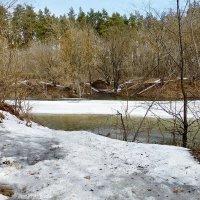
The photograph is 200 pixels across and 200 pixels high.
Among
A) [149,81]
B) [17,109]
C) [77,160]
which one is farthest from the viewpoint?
[149,81]

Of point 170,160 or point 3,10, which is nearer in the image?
point 170,160

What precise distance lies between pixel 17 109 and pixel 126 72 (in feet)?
108

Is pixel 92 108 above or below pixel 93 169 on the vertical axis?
above

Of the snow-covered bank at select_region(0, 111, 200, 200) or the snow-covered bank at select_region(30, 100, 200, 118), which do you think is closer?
the snow-covered bank at select_region(0, 111, 200, 200)

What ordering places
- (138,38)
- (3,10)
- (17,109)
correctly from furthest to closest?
(138,38)
(17,109)
(3,10)

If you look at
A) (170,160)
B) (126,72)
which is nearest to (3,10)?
(170,160)

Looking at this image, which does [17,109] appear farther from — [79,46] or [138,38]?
[138,38]

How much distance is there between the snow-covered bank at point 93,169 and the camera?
5.19 meters

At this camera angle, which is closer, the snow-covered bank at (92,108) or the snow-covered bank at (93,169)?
the snow-covered bank at (93,169)

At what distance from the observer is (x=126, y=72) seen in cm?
4509

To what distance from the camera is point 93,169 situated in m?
6.09

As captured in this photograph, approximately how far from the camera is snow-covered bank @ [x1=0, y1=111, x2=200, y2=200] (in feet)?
17.0

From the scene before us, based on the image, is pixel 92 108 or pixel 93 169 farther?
pixel 92 108

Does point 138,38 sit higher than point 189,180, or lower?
higher
